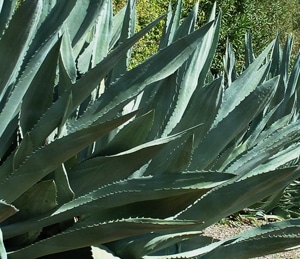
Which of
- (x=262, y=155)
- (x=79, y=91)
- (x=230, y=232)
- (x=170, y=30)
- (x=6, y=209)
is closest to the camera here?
(x=6, y=209)

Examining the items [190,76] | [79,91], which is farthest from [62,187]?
[190,76]

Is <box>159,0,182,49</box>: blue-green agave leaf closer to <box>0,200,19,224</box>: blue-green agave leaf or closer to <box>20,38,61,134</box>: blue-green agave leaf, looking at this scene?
<box>20,38,61,134</box>: blue-green agave leaf

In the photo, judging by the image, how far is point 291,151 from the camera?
292 cm

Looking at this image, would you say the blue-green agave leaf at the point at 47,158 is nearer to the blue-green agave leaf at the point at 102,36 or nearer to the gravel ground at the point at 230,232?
the blue-green agave leaf at the point at 102,36

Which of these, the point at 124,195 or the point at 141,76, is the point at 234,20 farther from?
the point at 124,195

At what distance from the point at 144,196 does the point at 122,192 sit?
8 centimetres

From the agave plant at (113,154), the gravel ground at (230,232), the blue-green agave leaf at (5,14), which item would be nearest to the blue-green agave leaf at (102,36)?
the agave plant at (113,154)

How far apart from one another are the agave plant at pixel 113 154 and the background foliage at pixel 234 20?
4532 millimetres

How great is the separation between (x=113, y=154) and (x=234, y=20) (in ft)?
25.6

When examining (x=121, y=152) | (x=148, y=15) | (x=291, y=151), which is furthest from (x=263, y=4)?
(x=121, y=152)

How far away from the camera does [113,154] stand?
91.6 inches

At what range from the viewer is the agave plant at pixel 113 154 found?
6.97 ft

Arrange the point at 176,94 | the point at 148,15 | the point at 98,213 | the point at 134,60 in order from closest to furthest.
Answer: the point at 98,213 < the point at 176,94 < the point at 134,60 < the point at 148,15

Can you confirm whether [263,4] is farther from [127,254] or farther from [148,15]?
[127,254]
